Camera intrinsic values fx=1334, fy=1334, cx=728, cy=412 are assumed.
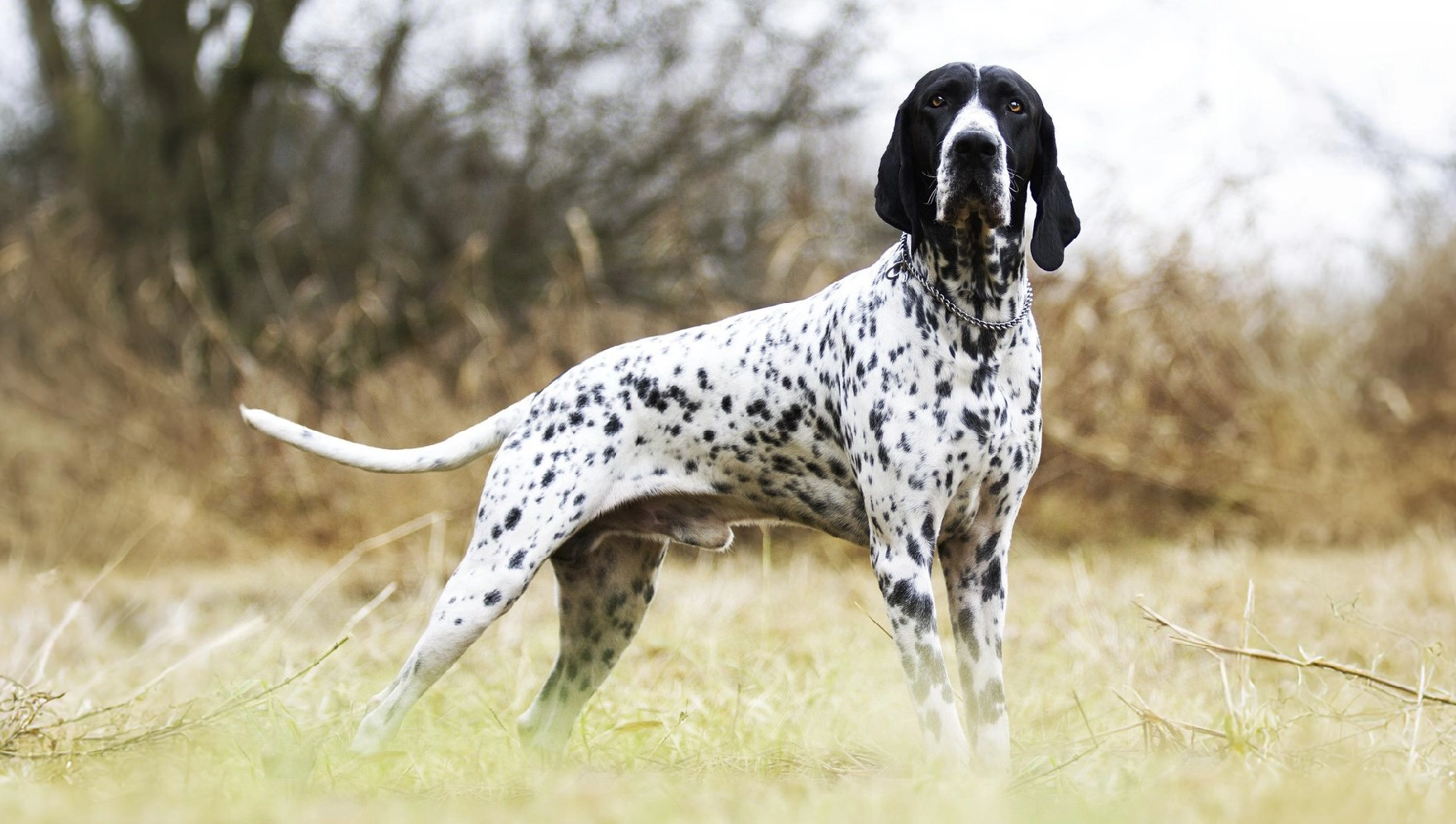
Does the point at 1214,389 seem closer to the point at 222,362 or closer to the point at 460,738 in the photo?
the point at 460,738

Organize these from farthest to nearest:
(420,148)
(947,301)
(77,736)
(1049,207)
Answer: (420,148)
(77,736)
(1049,207)
(947,301)

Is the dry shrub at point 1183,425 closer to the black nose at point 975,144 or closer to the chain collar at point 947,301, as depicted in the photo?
the chain collar at point 947,301

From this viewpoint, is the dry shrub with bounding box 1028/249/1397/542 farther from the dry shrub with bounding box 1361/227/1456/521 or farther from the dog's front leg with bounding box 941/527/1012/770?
the dog's front leg with bounding box 941/527/1012/770

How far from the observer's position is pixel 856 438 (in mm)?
3137

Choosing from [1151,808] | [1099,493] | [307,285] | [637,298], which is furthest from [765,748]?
[307,285]

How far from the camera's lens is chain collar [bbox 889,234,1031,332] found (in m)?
3.11

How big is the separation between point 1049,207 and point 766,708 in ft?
5.47

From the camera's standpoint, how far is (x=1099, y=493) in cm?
785

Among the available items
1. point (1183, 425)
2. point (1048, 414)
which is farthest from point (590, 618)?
point (1183, 425)

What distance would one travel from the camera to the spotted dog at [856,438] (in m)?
3.04

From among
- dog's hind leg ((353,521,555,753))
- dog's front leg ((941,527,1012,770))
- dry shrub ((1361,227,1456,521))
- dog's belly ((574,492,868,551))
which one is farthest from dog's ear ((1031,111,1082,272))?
dry shrub ((1361,227,1456,521))

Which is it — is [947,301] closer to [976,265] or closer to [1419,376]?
[976,265]

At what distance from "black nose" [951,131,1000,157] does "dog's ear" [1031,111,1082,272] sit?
275 mm

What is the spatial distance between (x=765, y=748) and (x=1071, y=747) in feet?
2.49
